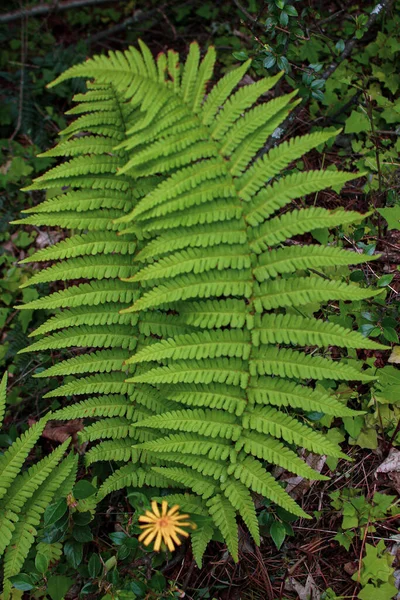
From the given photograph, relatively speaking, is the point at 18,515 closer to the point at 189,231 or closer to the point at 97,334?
the point at 97,334

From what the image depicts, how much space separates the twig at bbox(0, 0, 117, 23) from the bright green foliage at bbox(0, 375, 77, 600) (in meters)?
3.76

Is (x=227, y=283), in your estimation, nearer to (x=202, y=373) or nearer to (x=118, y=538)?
(x=202, y=373)

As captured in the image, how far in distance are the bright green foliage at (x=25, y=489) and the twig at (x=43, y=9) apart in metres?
3.76

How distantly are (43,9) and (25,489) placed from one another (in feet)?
14.4

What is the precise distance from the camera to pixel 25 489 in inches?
104

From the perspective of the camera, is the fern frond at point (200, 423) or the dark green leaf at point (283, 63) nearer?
the fern frond at point (200, 423)

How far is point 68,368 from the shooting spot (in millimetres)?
2850

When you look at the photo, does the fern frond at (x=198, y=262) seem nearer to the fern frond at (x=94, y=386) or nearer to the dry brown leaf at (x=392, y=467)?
the fern frond at (x=94, y=386)

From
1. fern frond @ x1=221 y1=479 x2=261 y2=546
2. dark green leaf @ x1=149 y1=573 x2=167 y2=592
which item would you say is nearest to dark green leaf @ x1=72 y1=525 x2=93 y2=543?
dark green leaf @ x1=149 y1=573 x2=167 y2=592

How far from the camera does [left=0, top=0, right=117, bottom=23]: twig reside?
4652 millimetres

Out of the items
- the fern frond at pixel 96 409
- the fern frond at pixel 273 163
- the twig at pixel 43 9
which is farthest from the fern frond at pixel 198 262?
the twig at pixel 43 9

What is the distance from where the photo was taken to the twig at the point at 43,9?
4.65 metres

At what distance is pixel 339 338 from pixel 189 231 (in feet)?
3.01

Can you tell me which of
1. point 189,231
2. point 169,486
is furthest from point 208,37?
point 169,486
